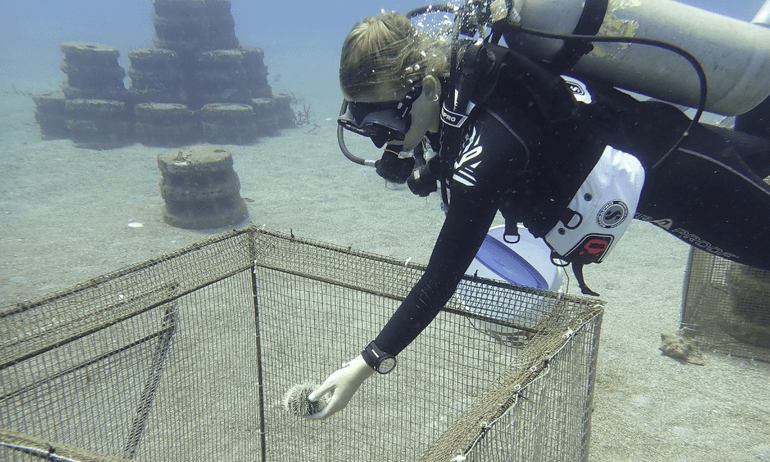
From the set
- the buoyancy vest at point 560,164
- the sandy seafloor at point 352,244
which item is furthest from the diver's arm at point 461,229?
the sandy seafloor at point 352,244

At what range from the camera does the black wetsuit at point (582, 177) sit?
139cm

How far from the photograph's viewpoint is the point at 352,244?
24.5 ft

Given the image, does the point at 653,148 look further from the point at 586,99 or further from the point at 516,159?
the point at 516,159

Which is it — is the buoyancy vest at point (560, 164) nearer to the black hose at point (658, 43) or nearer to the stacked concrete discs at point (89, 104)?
the black hose at point (658, 43)

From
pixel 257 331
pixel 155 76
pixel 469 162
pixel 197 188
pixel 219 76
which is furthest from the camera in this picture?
pixel 219 76

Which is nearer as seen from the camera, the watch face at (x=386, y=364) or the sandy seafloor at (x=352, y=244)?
the watch face at (x=386, y=364)

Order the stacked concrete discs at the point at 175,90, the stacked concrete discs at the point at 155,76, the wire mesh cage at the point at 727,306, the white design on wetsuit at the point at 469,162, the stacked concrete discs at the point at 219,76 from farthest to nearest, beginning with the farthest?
1. the stacked concrete discs at the point at 219,76
2. the stacked concrete discs at the point at 155,76
3. the stacked concrete discs at the point at 175,90
4. the wire mesh cage at the point at 727,306
5. the white design on wetsuit at the point at 469,162

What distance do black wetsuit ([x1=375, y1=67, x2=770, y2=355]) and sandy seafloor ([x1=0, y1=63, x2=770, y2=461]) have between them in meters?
1.90

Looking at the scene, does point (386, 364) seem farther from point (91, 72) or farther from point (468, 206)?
point (91, 72)

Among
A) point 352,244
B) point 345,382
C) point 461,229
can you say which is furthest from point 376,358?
point 352,244

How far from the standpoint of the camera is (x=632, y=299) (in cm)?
531

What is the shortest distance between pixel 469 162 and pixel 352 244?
616 cm

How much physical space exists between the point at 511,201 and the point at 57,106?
63.7ft

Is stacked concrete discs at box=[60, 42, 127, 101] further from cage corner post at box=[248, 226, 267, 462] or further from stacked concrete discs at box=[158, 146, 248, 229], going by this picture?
cage corner post at box=[248, 226, 267, 462]
